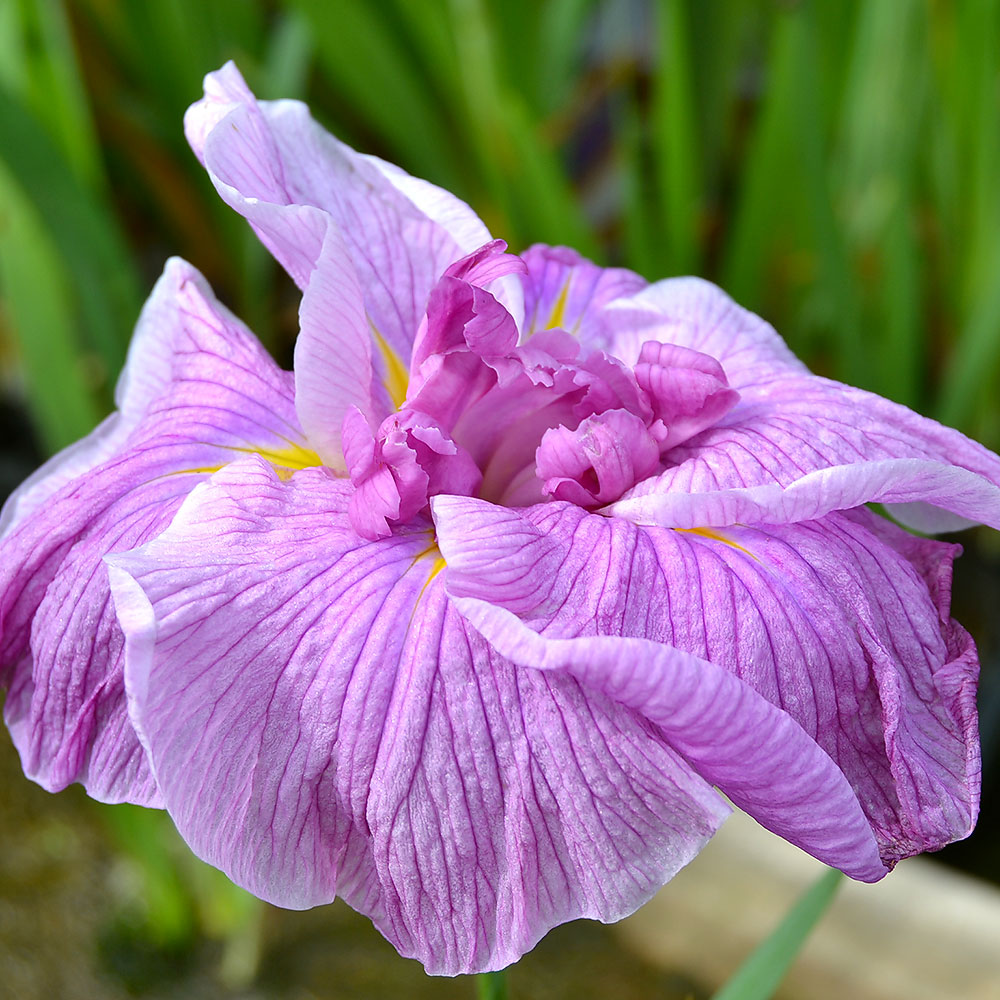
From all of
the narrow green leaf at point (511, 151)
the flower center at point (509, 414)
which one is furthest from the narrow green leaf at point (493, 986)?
the narrow green leaf at point (511, 151)

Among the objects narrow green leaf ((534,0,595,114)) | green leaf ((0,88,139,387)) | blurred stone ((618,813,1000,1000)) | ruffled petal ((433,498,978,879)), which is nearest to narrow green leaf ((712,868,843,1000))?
ruffled petal ((433,498,978,879))

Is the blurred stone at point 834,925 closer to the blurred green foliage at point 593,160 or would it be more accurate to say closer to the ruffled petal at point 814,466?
the blurred green foliage at point 593,160

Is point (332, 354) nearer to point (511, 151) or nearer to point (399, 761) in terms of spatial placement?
point (399, 761)

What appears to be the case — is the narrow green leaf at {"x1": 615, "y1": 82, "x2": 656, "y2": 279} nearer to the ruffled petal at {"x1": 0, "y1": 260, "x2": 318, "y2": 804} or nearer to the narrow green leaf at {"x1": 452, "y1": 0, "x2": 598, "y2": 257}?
the narrow green leaf at {"x1": 452, "y1": 0, "x2": 598, "y2": 257}

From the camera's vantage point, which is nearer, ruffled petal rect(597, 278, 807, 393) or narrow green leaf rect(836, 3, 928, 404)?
ruffled petal rect(597, 278, 807, 393)

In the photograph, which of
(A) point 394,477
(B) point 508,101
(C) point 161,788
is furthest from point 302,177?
(B) point 508,101
